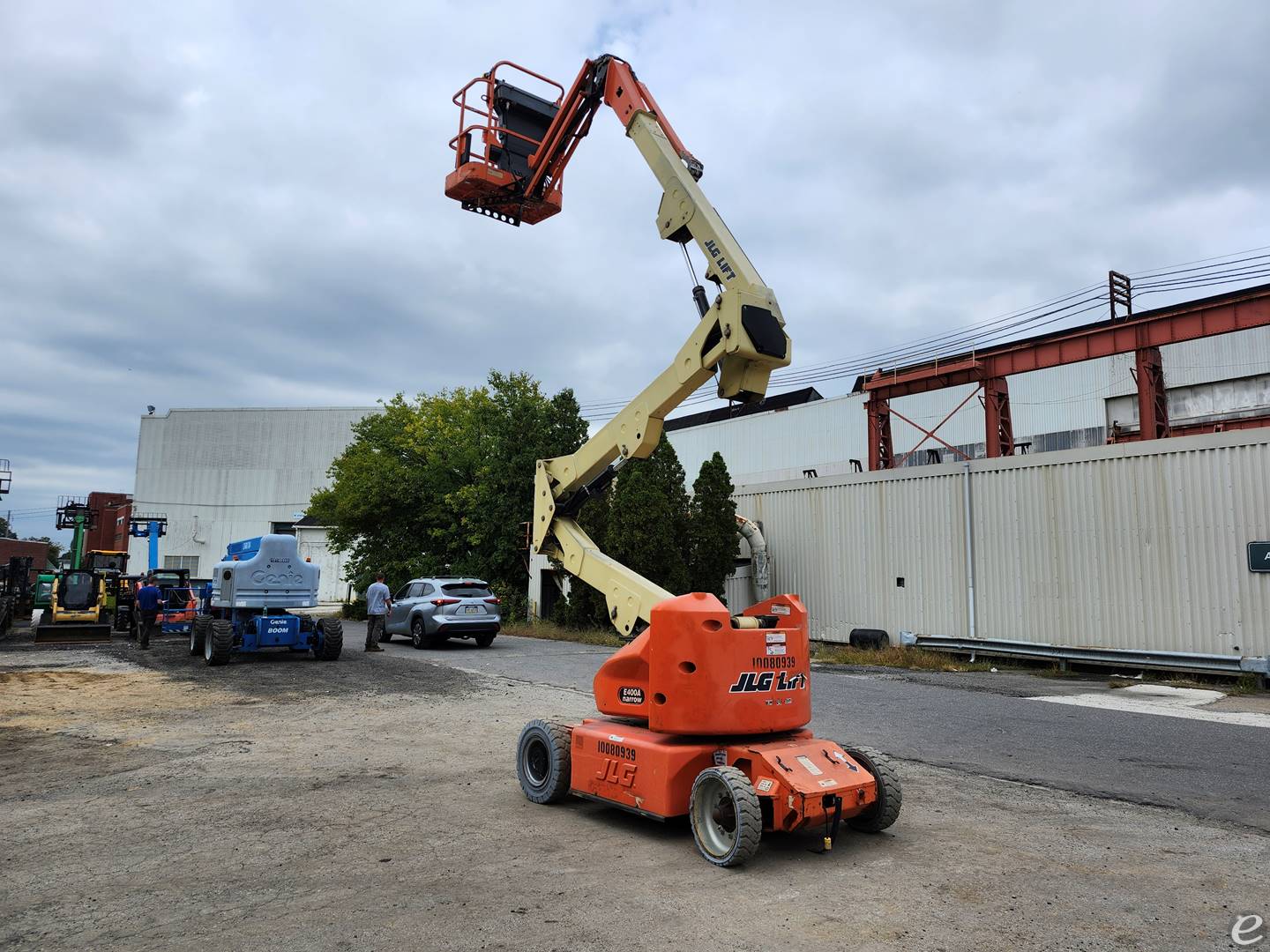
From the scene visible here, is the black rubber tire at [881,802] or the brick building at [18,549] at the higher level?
the brick building at [18,549]

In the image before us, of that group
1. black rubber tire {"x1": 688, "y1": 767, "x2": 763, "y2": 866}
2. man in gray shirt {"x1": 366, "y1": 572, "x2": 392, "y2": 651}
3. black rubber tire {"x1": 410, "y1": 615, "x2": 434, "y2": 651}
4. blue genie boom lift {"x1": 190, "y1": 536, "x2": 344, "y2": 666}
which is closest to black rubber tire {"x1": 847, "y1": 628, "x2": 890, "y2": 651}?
black rubber tire {"x1": 410, "y1": 615, "x2": 434, "y2": 651}

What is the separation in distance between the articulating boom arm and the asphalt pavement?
351 cm

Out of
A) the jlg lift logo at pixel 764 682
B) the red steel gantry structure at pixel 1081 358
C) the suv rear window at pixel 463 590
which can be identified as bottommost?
the jlg lift logo at pixel 764 682

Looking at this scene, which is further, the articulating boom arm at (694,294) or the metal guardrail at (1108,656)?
the metal guardrail at (1108,656)

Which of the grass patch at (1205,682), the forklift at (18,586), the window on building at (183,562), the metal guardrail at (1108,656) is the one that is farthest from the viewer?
the window on building at (183,562)

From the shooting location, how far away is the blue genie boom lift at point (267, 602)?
54.3 ft

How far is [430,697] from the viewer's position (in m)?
12.2

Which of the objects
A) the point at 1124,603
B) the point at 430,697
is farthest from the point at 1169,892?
the point at 1124,603

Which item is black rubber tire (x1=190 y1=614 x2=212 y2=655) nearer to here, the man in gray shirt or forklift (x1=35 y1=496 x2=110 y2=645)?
the man in gray shirt

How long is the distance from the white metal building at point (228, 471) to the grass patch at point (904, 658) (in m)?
50.5

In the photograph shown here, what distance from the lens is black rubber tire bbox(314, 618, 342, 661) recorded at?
1691cm

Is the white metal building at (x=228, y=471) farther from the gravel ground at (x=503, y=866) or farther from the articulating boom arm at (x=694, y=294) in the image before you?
the gravel ground at (x=503, y=866)

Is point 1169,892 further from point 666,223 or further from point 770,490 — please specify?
point 770,490

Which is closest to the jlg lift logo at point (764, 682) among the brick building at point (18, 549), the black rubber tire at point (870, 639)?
the black rubber tire at point (870, 639)
